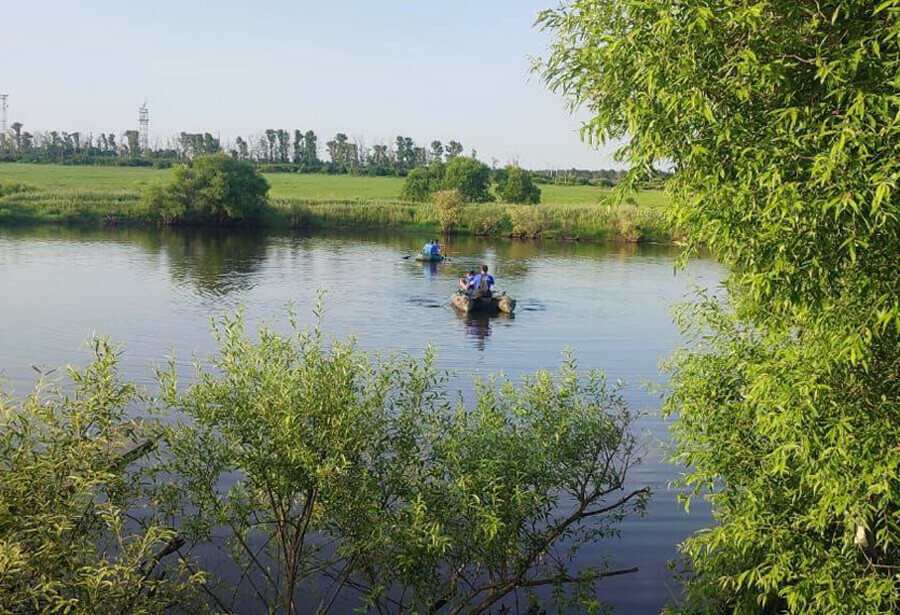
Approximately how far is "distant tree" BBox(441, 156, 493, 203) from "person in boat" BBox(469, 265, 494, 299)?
221ft

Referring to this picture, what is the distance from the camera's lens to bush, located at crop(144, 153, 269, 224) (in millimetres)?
79375

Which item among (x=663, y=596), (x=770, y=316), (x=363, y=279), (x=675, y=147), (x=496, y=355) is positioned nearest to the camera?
(x=675, y=147)

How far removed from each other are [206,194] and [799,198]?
78.5 m

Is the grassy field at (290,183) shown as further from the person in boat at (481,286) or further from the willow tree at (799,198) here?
the willow tree at (799,198)

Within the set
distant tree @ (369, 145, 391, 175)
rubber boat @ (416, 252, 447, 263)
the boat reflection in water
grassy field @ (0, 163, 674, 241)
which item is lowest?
the boat reflection in water

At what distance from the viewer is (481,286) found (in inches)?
1467

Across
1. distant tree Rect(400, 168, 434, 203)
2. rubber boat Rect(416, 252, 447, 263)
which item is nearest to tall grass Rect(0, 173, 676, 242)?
distant tree Rect(400, 168, 434, 203)

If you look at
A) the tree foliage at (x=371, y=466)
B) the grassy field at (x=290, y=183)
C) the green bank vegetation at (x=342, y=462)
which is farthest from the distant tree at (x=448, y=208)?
the tree foliage at (x=371, y=466)

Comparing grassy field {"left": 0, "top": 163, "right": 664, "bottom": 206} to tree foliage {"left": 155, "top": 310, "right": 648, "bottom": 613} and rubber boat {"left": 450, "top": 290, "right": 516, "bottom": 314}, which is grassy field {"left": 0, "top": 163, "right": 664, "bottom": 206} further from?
tree foliage {"left": 155, "top": 310, "right": 648, "bottom": 613}

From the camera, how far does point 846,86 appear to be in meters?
7.32

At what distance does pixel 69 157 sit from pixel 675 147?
163m

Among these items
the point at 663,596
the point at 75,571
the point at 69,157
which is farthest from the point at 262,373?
the point at 69,157

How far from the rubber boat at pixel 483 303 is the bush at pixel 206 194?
49.8 meters

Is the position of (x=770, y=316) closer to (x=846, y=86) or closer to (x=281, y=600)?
(x=846, y=86)
